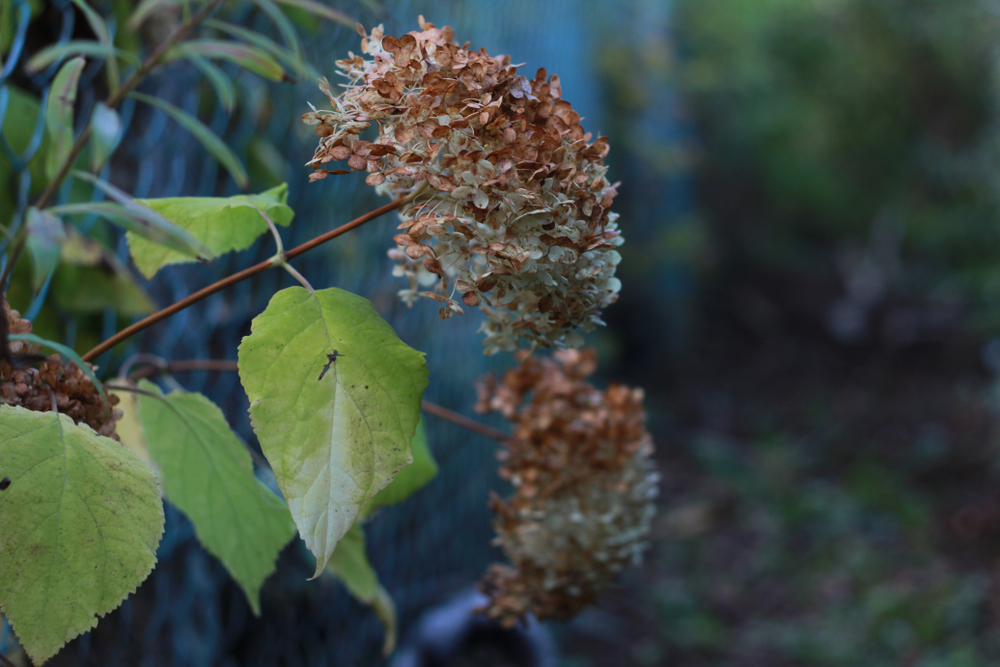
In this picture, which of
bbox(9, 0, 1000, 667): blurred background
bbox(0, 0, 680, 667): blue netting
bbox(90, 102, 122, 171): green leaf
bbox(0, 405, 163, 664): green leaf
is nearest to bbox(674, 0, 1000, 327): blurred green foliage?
bbox(9, 0, 1000, 667): blurred background

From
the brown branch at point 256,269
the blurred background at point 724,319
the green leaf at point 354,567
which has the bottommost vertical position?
the green leaf at point 354,567

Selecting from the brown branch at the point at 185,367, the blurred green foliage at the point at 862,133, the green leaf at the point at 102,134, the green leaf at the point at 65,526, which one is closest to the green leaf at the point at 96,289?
the brown branch at the point at 185,367

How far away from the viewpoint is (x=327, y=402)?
40 centimetres

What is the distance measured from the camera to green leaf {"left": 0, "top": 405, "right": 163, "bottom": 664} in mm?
385

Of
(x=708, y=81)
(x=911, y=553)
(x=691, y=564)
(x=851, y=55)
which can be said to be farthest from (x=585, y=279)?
(x=851, y=55)

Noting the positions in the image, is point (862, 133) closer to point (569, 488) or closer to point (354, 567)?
point (569, 488)

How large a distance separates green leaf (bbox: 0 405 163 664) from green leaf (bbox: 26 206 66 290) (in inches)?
4.3

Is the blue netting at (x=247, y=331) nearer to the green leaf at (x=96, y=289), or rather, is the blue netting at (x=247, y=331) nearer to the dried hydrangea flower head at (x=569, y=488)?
the green leaf at (x=96, y=289)

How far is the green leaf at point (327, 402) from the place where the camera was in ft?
1.25

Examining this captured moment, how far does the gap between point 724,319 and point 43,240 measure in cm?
513

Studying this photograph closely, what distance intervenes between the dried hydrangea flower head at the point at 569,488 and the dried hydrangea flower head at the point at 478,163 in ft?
0.73

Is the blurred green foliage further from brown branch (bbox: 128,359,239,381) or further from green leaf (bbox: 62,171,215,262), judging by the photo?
green leaf (bbox: 62,171,215,262)

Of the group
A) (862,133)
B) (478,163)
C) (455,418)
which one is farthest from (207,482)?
(862,133)

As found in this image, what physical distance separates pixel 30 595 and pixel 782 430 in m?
3.69
